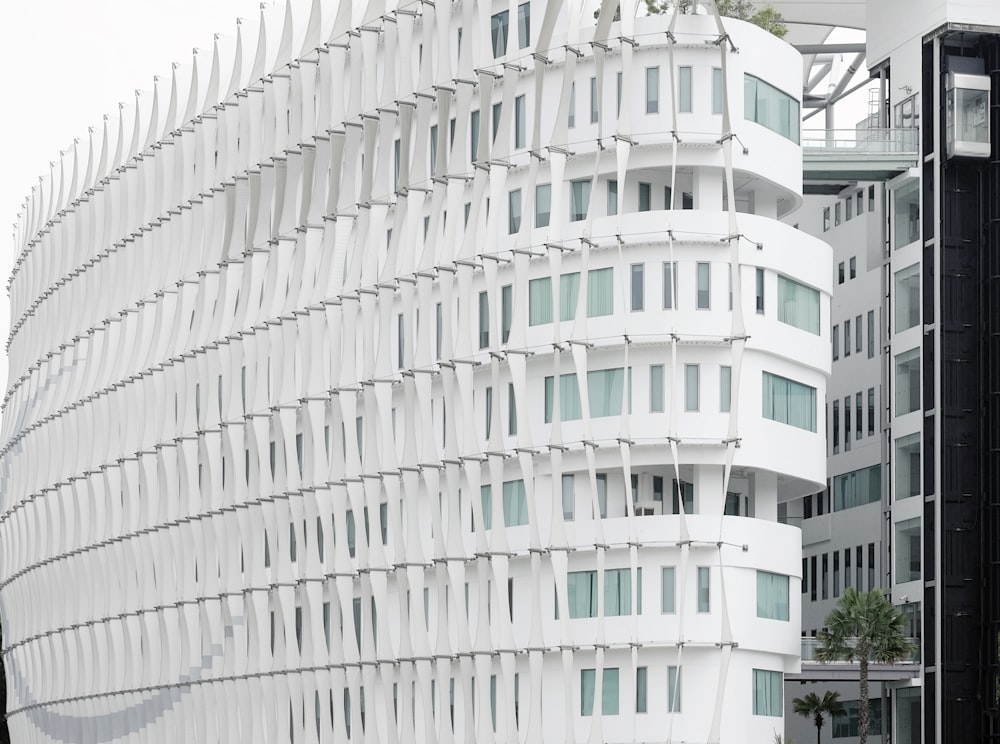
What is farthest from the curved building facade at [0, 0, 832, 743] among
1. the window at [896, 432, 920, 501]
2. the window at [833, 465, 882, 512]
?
the window at [833, 465, 882, 512]

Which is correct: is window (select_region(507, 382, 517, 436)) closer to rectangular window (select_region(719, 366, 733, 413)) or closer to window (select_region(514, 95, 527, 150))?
rectangular window (select_region(719, 366, 733, 413))

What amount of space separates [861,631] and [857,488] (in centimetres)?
2006

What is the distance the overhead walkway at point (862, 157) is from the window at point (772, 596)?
20.2 m

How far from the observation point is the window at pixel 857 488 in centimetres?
9550

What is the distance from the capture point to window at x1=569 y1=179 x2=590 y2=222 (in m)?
71.8

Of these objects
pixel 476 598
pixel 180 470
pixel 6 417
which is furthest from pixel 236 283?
pixel 6 417

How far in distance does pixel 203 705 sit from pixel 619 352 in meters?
29.3

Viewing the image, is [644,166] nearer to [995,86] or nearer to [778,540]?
[778,540]

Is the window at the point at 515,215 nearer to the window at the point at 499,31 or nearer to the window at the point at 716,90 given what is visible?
the window at the point at 499,31

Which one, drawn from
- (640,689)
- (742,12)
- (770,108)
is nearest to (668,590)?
(640,689)

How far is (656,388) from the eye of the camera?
6950 cm

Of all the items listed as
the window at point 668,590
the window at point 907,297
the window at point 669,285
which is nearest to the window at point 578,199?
the window at point 669,285

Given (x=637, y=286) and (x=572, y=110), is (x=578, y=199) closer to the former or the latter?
(x=572, y=110)

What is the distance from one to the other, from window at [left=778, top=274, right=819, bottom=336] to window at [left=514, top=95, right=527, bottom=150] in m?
10.0
